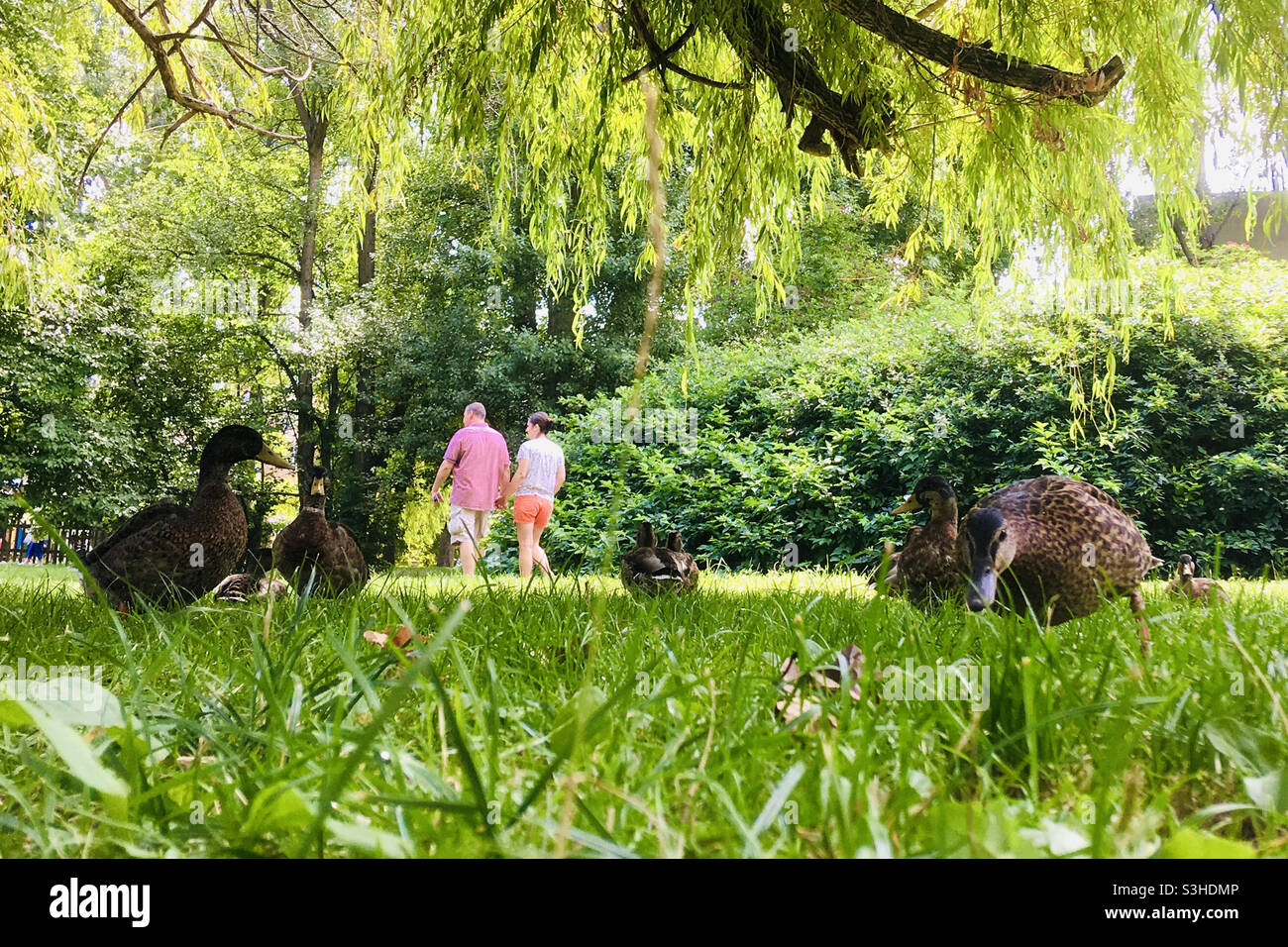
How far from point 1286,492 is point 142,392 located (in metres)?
21.4

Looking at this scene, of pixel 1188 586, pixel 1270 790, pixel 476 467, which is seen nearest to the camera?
pixel 1270 790

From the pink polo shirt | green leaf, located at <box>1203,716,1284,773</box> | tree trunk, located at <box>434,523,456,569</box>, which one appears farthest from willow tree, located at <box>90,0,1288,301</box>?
tree trunk, located at <box>434,523,456,569</box>

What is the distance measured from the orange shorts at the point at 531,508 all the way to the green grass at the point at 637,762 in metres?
6.52

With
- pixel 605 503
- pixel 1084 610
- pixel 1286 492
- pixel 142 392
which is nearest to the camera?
pixel 1084 610

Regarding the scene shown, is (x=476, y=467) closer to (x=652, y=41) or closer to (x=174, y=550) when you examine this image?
(x=174, y=550)

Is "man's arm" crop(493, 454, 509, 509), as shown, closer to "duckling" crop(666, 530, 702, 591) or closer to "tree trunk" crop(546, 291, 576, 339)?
"duckling" crop(666, 530, 702, 591)

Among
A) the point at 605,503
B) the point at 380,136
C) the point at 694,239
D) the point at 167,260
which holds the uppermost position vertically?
the point at 167,260

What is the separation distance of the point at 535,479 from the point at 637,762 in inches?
290

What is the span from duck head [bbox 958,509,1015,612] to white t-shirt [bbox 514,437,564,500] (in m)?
5.77

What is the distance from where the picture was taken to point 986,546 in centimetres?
297

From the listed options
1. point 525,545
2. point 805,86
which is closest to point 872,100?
point 805,86
